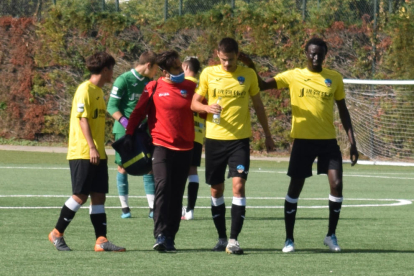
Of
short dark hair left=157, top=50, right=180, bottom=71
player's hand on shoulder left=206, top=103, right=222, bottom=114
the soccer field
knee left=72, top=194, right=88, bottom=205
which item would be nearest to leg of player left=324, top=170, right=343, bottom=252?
the soccer field

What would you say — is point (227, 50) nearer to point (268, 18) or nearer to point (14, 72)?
point (268, 18)

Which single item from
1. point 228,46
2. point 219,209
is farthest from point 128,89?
point 228,46

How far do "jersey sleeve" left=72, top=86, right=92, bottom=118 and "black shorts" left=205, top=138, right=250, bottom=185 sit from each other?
4.16ft

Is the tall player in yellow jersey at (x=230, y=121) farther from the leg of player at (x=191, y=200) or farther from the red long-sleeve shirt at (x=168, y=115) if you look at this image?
the leg of player at (x=191, y=200)

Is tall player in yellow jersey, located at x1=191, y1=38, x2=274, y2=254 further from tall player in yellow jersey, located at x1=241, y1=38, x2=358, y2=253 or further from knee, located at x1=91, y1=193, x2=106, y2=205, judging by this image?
knee, located at x1=91, y1=193, x2=106, y2=205

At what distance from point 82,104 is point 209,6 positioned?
67.0 ft

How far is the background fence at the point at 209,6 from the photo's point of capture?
25.9 metres

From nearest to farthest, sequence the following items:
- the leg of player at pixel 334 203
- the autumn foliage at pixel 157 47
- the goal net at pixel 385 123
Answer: the leg of player at pixel 334 203
the goal net at pixel 385 123
the autumn foliage at pixel 157 47

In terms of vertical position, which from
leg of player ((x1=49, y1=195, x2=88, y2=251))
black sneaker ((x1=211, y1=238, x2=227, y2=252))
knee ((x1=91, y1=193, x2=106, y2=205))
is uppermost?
knee ((x1=91, y1=193, x2=106, y2=205))

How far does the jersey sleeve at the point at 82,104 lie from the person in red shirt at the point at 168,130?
1.72 feet

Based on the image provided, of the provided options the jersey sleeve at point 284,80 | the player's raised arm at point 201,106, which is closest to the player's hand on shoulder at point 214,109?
the player's raised arm at point 201,106

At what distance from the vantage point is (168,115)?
859 centimetres

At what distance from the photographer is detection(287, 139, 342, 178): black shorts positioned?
891 cm

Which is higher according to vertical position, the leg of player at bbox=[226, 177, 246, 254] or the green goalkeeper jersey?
the green goalkeeper jersey
